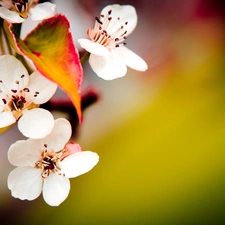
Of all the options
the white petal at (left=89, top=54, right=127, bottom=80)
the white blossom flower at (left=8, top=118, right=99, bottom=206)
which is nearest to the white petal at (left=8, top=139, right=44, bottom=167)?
the white blossom flower at (left=8, top=118, right=99, bottom=206)

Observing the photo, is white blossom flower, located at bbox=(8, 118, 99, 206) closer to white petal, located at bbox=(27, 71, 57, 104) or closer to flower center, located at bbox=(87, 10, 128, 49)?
white petal, located at bbox=(27, 71, 57, 104)

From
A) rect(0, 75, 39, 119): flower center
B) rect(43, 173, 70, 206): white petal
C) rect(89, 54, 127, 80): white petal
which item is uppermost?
rect(89, 54, 127, 80): white petal

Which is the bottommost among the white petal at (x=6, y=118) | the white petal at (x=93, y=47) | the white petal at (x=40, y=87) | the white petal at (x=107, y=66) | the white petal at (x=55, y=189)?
the white petal at (x=55, y=189)

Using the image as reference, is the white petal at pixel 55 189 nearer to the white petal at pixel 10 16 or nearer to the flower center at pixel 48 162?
the flower center at pixel 48 162

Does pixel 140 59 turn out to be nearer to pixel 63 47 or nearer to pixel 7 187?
pixel 63 47

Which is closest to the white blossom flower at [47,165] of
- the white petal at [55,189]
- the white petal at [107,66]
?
the white petal at [55,189]

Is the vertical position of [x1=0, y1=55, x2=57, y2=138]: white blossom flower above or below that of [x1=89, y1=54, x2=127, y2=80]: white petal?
below
